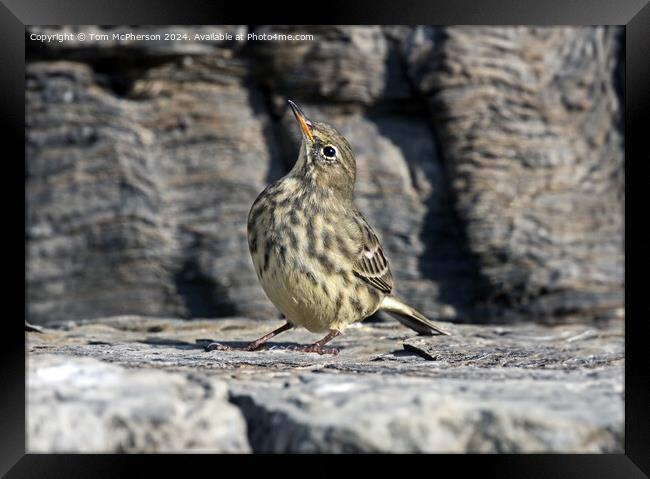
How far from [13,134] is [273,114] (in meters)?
5.98

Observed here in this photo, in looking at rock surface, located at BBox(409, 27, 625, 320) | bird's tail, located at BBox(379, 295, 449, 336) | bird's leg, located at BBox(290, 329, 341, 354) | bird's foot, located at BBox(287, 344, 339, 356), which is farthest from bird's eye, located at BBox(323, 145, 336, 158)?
rock surface, located at BBox(409, 27, 625, 320)

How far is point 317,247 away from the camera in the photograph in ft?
18.1

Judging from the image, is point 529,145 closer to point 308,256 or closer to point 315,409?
point 308,256

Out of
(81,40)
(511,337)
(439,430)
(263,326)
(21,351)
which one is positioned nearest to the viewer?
(439,430)

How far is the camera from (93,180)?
31.0 ft

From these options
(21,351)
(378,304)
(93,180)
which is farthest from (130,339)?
(93,180)

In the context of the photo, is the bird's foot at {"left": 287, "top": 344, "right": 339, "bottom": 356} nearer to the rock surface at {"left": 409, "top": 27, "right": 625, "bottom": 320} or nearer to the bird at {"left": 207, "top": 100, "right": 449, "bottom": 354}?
the bird at {"left": 207, "top": 100, "right": 449, "bottom": 354}

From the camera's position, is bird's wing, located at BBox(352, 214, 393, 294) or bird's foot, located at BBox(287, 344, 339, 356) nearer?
bird's foot, located at BBox(287, 344, 339, 356)

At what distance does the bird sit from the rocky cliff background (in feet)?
11.0

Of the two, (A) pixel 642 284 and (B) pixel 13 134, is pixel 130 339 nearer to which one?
(B) pixel 13 134

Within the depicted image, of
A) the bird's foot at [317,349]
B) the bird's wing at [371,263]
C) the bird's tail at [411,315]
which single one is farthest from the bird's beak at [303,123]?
the bird's foot at [317,349]

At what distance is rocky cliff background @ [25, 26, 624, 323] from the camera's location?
928 cm

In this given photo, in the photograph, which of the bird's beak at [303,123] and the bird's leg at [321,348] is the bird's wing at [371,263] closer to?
the bird's leg at [321,348]
